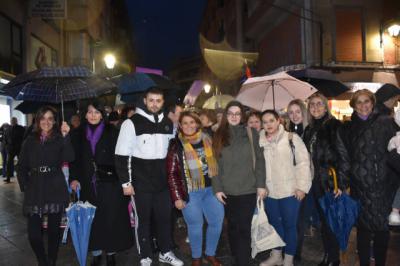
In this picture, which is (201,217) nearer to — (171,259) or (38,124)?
(171,259)

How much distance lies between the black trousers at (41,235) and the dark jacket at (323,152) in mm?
3397

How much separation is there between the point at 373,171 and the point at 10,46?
15213mm

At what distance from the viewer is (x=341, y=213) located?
4.20 m

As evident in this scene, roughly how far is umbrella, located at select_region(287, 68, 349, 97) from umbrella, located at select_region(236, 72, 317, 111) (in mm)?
493

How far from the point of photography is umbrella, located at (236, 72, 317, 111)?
6.30 metres

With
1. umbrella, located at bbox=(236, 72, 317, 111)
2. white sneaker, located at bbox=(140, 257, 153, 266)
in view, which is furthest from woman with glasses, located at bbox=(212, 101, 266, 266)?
umbrella, located at bbox=(236, 72, 317, 111)

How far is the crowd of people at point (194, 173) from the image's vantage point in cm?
445

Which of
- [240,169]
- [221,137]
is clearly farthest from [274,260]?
[221,137]

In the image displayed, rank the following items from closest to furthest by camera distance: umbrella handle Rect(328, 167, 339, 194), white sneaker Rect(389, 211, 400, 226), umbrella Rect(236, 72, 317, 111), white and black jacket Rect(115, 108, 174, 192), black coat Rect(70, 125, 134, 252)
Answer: white sneaker Rect(389, 211, 400, 226) → umbrella handle Rect(328, 167, 339, 194) → white and black jacket Rect(115, 108, 174, 192) → black coat Rect(70, 125, 134, 252) → umbrella Rect(236, 72, 317, 111)

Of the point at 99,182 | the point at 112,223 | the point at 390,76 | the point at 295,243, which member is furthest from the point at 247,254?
the point at 390,76

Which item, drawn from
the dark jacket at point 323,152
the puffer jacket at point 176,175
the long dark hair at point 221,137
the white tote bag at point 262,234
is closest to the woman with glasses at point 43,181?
the puffer jacket at point 176,175

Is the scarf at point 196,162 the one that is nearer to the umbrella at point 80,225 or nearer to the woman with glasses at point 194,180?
the woman with glasses at point 194,180

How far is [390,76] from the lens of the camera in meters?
16.9

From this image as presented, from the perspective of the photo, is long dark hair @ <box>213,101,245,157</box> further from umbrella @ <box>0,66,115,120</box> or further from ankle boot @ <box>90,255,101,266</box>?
ankle boot @ <box>90,255,101,266</box>
